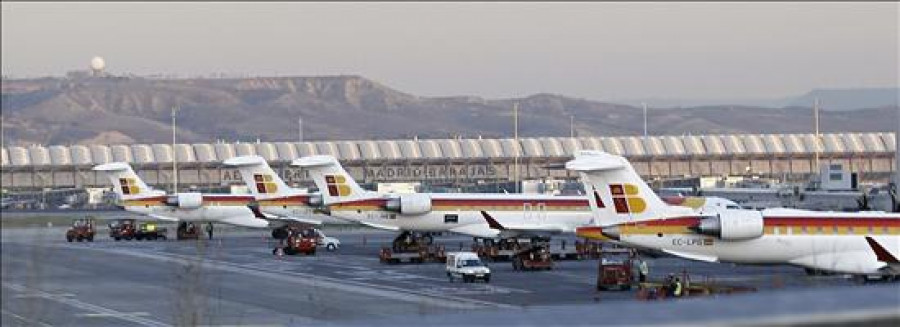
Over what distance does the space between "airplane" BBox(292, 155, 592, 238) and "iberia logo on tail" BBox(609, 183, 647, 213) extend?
28.6m

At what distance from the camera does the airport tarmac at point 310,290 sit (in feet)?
94.3

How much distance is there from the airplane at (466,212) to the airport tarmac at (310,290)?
2.57 m

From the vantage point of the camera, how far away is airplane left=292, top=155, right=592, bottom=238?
10250 cm

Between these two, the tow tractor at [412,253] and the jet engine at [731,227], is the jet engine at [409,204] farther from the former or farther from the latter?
the jet engine at [731,227]

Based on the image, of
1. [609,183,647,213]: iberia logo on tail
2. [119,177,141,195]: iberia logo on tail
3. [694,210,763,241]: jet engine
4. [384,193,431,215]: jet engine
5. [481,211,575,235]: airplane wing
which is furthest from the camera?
[119,177,141,195]: iberia logo on tail

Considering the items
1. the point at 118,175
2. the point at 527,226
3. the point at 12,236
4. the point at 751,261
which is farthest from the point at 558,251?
the point at 12,236

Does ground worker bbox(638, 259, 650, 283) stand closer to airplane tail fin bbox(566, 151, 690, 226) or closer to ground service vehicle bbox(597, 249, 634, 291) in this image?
ground service vehicle bbox(597, 249, 634, 291)

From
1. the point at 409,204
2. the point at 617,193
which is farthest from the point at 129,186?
the point at 617,193

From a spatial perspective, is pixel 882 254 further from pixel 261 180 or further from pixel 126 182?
pixel 126 182

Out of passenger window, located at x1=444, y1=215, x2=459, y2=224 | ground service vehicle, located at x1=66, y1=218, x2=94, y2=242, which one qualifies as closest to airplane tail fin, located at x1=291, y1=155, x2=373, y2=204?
passenger window, located at x1=444, y1=215, x2=459, y2=224

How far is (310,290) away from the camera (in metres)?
73.6

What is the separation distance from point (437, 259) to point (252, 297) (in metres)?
25.6

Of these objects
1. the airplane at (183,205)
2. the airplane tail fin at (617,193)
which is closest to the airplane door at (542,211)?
the airplane at (183,205)

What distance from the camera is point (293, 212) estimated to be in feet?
397
